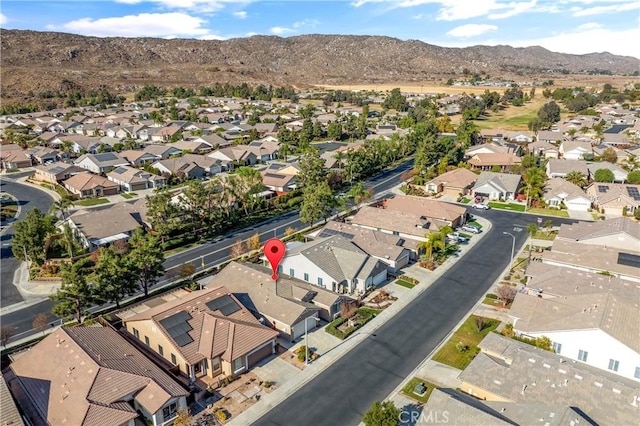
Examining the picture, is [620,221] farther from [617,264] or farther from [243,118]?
[243,118]

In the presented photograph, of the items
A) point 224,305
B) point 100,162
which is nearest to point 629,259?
point 224,305

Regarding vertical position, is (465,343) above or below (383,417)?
below

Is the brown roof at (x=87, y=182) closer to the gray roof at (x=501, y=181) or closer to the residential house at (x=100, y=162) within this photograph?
the residential house at (x=100, y=162)

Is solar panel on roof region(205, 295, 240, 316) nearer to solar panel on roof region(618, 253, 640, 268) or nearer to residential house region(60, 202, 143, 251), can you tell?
residential house region(60, 202, 143, 251)

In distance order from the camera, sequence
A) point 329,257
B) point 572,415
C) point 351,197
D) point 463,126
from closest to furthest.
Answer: point 572,415
point 329,257
point 351,197
point 463,126

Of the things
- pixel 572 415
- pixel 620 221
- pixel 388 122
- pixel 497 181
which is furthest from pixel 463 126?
pixel 572 415

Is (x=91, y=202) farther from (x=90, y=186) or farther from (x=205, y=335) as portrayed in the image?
(x=205, y=335)

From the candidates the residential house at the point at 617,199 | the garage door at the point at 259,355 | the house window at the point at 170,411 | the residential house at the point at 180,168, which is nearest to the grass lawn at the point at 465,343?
the garage door at the point at 259,355
